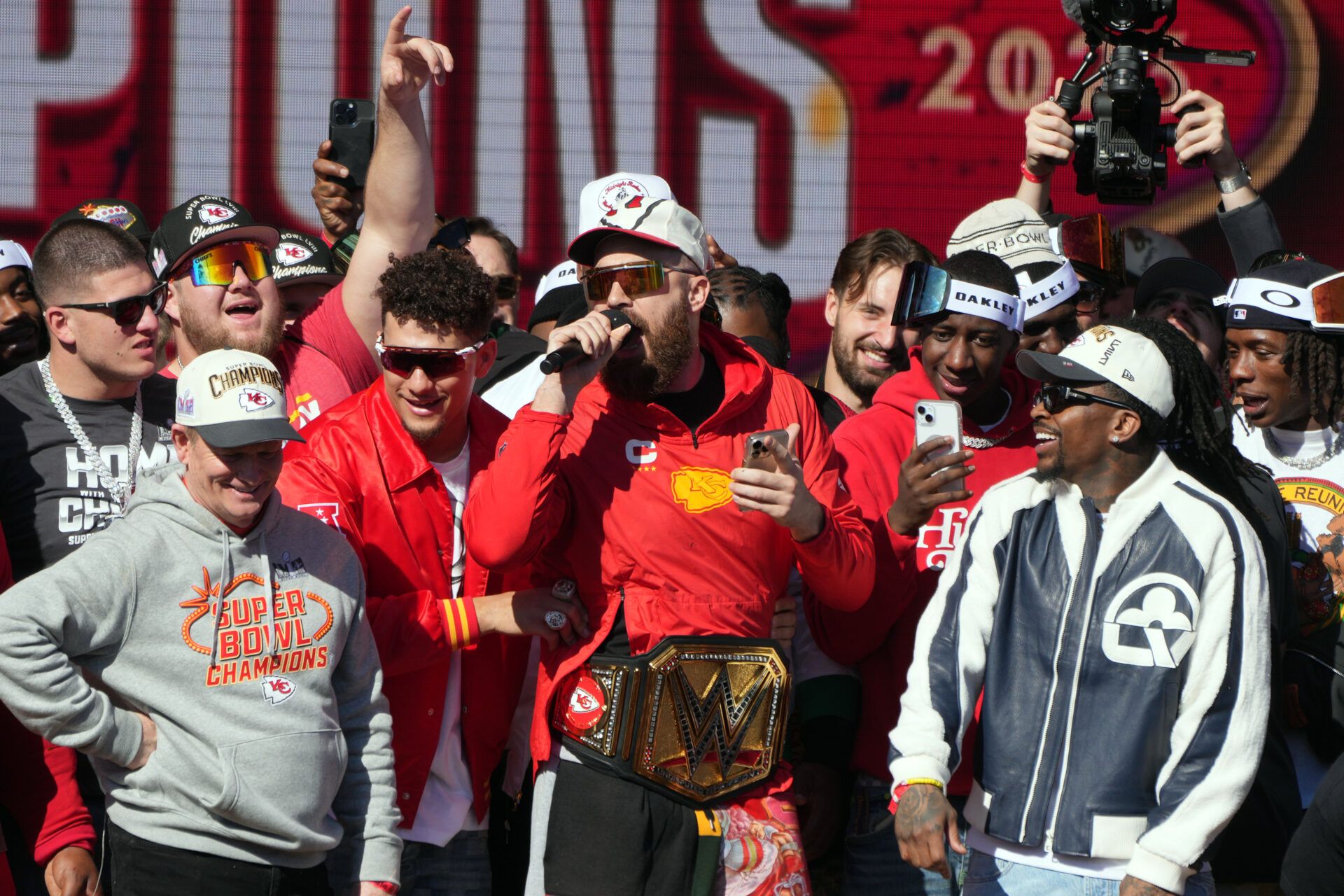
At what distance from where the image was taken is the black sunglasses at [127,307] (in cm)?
363

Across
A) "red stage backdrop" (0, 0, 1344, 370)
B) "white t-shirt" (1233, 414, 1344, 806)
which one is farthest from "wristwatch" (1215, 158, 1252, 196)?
"red stage backdrop" (0, 0, 1344, 370)

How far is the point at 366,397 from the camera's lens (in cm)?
347

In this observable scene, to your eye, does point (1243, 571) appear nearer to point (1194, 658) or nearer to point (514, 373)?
point (1194, 658)

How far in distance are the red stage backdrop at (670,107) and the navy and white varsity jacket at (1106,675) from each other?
6.07 metres

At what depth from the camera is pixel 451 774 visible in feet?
11.1

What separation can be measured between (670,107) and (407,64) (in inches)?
220

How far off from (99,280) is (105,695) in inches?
47.7

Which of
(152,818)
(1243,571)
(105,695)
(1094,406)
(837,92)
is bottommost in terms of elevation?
(152,818)

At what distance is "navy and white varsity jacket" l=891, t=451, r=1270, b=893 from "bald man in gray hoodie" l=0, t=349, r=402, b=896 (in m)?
1.13

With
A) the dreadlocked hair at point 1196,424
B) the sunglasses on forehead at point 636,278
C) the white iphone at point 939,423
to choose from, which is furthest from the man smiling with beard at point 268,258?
the dreadlocked hair at point 1196,424

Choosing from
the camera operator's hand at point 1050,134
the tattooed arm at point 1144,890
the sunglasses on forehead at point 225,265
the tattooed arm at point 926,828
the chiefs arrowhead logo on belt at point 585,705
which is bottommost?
the tattooed arm at point 1144,890

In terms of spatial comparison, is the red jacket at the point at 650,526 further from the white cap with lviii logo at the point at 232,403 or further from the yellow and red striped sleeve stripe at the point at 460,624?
the white cap with lviii logo at the point at 232,403

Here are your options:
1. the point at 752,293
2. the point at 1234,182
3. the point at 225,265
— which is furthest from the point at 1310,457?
the point at 225,265

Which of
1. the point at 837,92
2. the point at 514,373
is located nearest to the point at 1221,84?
the point at 837,92
